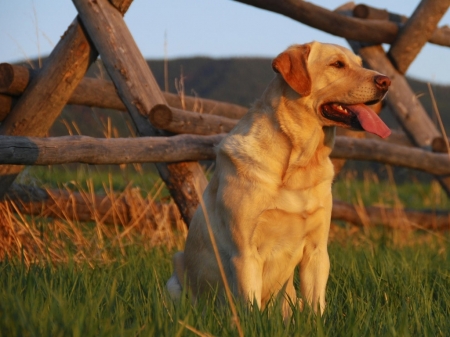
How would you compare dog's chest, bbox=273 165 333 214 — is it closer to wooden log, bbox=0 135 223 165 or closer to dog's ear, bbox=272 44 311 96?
dog's ear, bbox=272 44 311 96

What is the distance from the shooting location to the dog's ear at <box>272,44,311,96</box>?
306cm

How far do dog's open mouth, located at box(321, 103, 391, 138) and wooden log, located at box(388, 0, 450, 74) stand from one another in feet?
10.3

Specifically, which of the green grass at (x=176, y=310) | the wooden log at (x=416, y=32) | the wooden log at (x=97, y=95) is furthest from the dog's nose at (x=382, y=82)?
the wooden log at (x=416, y=32)

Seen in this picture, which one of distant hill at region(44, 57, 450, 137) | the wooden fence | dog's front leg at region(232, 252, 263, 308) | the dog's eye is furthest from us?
distant hill at region(44, 57, 450, 137)

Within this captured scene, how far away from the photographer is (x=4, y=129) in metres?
4.53

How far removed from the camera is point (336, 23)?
5.65 metres

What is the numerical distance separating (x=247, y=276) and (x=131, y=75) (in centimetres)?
209

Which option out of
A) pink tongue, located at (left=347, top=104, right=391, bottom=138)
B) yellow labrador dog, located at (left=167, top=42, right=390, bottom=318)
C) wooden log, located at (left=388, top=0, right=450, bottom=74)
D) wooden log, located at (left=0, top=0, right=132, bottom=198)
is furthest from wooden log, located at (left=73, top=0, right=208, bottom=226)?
wooden log, located at (left=388, top=0, right=450, bottom=74)

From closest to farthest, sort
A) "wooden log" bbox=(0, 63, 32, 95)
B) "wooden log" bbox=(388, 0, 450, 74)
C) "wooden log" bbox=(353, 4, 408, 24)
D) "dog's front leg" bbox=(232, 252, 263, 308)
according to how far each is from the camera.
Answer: "dog's front leg" bbox=(232, 252, 263, 308)
"wooden log" bbox=(0, 63, 32, 95)
"wooden log" bbox=(388, 0, 450, 74)
"wooden log" bbox=(353, 4, 408, 24)

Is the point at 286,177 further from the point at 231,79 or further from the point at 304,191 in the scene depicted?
the point at 231,79

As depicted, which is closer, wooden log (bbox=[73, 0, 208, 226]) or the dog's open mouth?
the dog's open mouth

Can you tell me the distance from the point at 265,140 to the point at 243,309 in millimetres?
864

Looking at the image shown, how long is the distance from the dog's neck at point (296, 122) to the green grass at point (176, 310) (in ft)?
2.33

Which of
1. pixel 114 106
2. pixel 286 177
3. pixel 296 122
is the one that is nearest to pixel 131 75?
pixel 114 106
